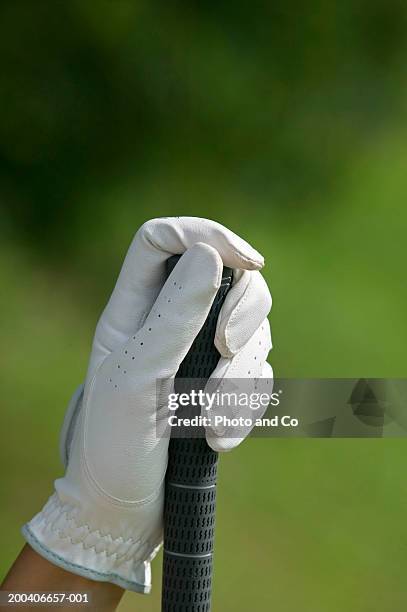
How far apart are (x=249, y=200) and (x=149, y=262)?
104 cm

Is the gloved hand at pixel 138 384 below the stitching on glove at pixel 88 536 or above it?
above

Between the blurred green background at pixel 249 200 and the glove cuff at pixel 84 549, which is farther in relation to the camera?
the blurred green background at pixel 249 200

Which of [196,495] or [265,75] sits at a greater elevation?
[265,75]

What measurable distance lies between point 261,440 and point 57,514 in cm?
100

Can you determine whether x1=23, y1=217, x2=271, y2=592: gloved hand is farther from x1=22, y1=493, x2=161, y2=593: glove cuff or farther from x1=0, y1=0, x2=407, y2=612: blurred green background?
x1=0, y1=0, x2=407, y2=612: blurred green background

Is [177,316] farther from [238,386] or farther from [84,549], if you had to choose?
[84,549]

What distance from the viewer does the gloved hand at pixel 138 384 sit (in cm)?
72

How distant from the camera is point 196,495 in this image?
2.44ft

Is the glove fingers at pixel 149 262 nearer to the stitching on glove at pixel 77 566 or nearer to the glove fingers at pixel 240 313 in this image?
the glove fingers at pixel 240 313

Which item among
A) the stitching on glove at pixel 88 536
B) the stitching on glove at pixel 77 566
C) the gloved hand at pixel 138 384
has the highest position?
the gloved hand at pixel 138 384

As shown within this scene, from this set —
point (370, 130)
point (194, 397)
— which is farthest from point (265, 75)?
point (194, 397)

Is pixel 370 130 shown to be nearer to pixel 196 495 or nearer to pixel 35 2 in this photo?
pixel 35 2

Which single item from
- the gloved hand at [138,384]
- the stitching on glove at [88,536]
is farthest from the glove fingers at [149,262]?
the stitching on glove at [88,536]

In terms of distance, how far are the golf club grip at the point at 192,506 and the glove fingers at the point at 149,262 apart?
0.11 feet
